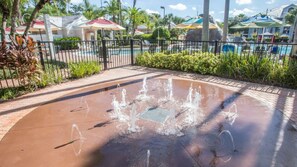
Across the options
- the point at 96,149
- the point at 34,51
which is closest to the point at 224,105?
the point at 96,149

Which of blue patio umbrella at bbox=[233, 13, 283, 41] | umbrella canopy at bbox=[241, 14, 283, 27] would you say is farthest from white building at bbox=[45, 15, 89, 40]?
umbrella canopy at bbox=[241, 14, 283, 27]

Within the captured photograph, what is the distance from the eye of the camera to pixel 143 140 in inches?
116

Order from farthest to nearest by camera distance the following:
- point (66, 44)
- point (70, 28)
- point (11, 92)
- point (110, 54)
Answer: point (70, 28), point (110, 54), point (66, 44), point (11, 92)

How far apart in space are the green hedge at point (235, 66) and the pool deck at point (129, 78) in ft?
0.96

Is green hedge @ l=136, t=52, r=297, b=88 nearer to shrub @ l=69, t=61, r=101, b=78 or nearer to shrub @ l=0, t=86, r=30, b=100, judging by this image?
shrub @ l=69, t=61, r=101, b=78

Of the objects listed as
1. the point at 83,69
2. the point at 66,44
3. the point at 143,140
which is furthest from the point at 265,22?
the point at 143,140

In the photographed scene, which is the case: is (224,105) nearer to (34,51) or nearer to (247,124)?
(247,124)

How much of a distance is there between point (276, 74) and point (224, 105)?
2588mm

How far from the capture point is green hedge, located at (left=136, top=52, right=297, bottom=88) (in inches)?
218

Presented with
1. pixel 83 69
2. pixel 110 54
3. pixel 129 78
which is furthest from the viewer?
pixel 110 54

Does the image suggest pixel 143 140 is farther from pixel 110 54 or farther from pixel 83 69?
pixel 110 54

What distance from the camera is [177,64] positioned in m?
7.71

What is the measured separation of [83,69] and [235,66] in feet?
17.0

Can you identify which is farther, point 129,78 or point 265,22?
point 265,22
